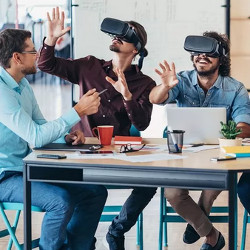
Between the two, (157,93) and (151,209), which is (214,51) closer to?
(157,93)

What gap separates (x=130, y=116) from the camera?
4023mm

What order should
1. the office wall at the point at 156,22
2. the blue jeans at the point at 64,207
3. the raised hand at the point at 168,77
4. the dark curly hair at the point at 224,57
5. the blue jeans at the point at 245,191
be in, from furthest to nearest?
the office wall at the point at 156,22 < the dark curly hair at the point at 224,57 < the raised hand at the point at 168,77 < the blue jeans at the point at 245,191 < the blue jeans at the point at 64,207

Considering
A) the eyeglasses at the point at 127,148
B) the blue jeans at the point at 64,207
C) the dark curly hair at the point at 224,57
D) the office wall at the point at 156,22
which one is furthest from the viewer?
the office wall at the point at 156,22

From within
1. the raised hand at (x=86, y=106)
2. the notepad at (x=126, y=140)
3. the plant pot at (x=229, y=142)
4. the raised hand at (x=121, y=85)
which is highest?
the raised hand at (x=121, y=85)

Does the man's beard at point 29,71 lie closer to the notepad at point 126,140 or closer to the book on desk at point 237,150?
the notepad at point 126,140

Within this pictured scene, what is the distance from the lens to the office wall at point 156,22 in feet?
20.0

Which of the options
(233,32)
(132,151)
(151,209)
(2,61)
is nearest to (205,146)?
(132,151)

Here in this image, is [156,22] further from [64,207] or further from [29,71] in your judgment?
[64,207]

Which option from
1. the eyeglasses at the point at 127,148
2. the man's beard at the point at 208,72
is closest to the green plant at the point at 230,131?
the eyeglasses at the point at 127,148

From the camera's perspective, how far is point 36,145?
11.0 ft

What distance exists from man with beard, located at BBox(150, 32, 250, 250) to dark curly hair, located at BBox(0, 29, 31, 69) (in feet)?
2.78

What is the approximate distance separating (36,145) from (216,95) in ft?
4.29

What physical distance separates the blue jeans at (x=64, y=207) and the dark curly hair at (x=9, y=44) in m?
0.66

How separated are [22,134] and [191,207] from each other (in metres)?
1.07
